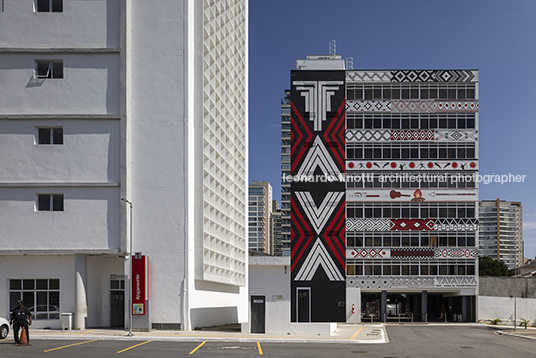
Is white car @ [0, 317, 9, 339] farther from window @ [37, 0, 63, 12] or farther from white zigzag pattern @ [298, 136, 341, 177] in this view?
window @ [37, 0, 63, 12]

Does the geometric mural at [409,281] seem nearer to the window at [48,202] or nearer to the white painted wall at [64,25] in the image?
the window at [48,202]

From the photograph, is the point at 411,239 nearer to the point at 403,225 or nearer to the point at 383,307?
the point at 403,225

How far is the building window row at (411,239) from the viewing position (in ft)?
198

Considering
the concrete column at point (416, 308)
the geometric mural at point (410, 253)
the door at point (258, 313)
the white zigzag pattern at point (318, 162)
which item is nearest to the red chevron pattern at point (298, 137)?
the white zigzag pattern at point (318, 162)

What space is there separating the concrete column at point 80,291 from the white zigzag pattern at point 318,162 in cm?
2005

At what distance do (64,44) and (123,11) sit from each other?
414 cm

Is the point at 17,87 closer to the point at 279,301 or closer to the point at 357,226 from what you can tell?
the point at 279,301

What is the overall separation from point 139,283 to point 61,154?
9.06 m

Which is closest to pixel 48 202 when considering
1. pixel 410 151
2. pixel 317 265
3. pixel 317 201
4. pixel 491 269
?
pixel 317 201

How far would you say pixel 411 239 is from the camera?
60.5m

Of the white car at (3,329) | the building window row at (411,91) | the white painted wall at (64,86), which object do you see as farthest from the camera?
the building window row at (411,91)

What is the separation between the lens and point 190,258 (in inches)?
1411

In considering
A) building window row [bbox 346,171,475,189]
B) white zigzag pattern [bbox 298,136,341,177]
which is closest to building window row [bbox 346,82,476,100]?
building window row [bbox 346,171,475,189]

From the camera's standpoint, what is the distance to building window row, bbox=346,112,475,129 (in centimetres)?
6138
